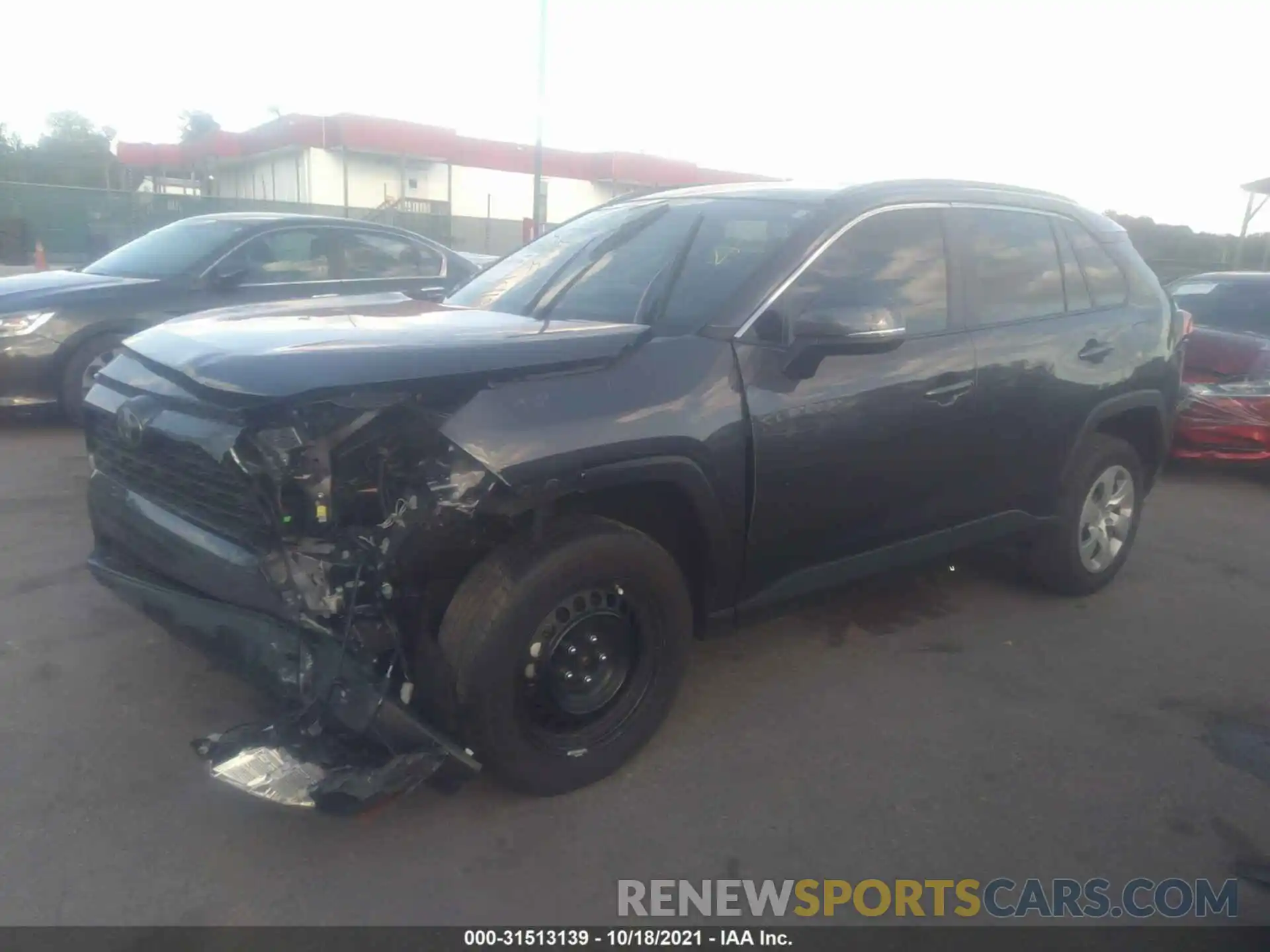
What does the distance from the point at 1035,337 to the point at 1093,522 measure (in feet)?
3.76

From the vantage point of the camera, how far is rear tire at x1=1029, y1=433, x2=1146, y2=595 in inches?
178

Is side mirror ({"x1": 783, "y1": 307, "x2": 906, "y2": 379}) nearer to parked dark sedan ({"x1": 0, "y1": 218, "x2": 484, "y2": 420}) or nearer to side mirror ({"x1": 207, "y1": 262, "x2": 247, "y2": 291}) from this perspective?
parked dark sedan ({"x1": 0, "y1": 218, "x2": 484, "y2": 420})

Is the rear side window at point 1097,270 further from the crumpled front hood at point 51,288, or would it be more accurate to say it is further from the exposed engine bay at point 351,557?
the crumpled front hood at point 51,288

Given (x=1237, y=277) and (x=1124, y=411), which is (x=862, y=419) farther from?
(x=1237, y=277)

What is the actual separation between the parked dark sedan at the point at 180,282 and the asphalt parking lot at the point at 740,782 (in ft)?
8.60

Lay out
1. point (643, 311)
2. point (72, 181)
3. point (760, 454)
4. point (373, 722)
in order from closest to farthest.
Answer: point (373, 722)
point (760, 454)
point (643, 311)
point (72, 181)

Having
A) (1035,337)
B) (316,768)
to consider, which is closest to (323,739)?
(316,768)

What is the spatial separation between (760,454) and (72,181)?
55.7 m

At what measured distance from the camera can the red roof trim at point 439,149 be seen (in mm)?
38656

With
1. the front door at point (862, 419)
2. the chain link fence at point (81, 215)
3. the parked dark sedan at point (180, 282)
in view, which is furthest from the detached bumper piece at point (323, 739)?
the chain link fence at point (81, 215)

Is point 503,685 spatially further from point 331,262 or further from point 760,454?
point 331,262

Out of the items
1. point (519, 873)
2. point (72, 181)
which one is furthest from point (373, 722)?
point (72, 181)

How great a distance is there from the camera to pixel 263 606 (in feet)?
8.95

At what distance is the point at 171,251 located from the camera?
7.57 meters
